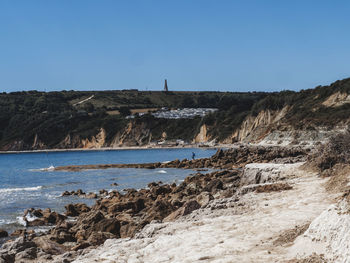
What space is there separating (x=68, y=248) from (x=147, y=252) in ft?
13.8

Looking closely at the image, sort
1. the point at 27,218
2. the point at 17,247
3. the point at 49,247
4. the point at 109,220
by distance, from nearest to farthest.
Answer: the point at 17,247
the point at 49,247
the point at 109,220
the point at 27,218

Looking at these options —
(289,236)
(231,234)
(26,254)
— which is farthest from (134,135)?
(289,236)

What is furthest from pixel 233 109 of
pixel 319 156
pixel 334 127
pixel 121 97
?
pixel 319 156

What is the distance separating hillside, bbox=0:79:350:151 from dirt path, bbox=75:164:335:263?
42728 mm

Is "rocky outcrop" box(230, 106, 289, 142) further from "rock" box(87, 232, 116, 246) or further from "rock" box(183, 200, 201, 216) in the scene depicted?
"rock" box(87, 232, 116, 246)

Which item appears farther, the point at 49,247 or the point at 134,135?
the point at 134,135

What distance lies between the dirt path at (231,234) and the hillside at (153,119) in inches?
1682

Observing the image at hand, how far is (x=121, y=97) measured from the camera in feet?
589

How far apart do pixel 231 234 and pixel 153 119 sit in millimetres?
119208

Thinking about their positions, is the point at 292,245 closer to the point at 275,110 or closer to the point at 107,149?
the point at 275,110

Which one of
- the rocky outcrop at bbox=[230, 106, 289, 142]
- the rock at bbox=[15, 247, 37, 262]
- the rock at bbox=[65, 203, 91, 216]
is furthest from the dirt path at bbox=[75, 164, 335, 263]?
the rocky outcrop at bbox=[230, 106, 289, 142]

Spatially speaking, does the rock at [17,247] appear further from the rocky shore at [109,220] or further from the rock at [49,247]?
the rock at [49,247]

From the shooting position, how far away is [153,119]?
12775 cm

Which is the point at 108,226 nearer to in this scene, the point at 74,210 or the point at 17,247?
the point at 17,247
